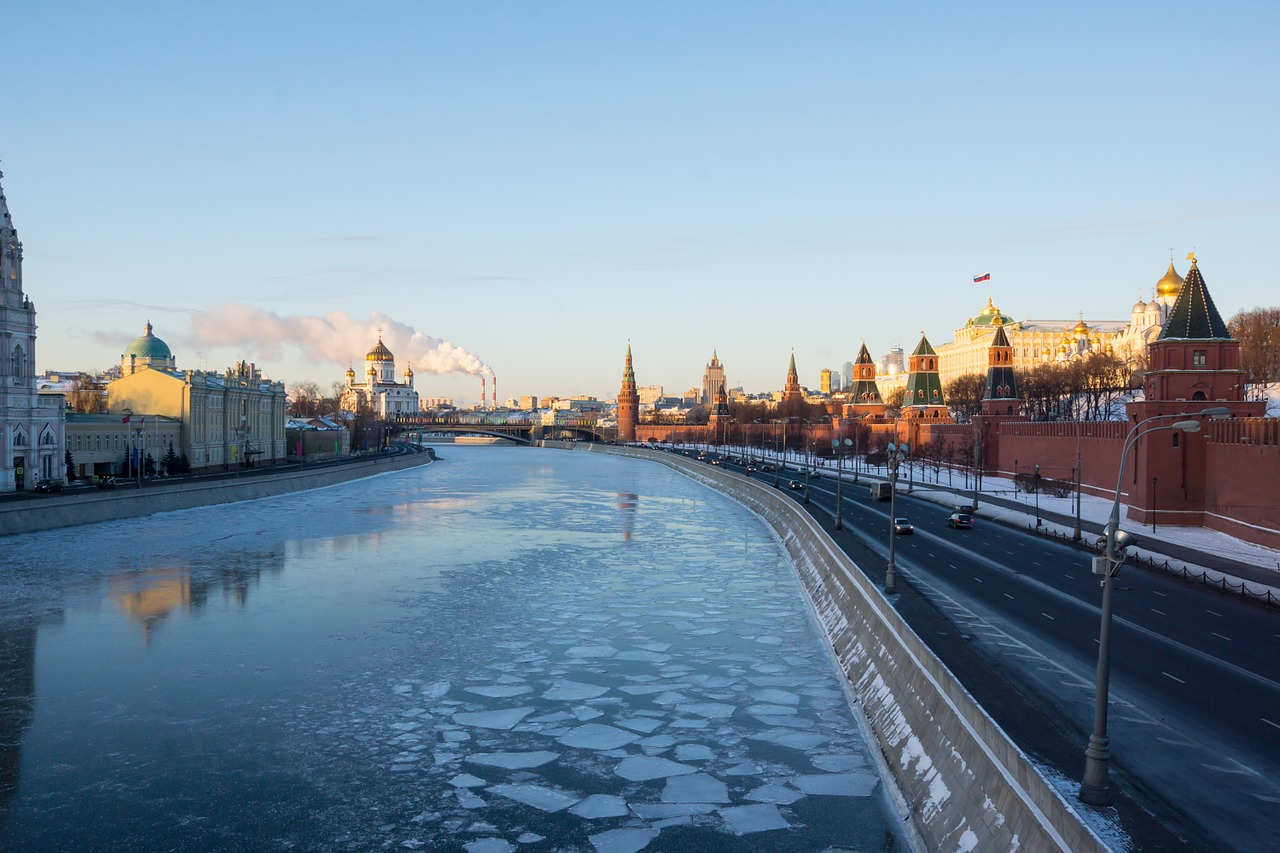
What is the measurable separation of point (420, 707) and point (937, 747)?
956 cm

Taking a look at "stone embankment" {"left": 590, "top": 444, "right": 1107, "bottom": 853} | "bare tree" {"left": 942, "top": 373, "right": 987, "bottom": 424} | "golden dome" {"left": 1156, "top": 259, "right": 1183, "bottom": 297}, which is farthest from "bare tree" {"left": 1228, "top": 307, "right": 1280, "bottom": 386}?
"stone embankment" {"left": 590, "top": 444, "right": 1107, "bottom": 853}

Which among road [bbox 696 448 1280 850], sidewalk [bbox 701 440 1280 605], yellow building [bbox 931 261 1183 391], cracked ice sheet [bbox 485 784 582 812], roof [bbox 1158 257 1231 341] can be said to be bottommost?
cracked ice sheet [bbox 485 784 582 812]

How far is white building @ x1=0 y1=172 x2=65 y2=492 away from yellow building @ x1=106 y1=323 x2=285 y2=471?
11.5 meters

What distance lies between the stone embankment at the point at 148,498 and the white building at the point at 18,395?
3.32 metres

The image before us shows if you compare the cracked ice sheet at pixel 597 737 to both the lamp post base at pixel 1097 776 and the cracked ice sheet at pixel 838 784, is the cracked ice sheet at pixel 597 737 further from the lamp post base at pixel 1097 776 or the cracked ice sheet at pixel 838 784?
the lamp post base at pixel 1097 776

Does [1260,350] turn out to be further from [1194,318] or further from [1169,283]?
[1194,318]

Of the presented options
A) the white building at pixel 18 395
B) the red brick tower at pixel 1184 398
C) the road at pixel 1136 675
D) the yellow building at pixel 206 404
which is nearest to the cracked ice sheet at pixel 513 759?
the road at pixel 1136 675

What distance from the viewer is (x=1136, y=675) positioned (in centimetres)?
1789

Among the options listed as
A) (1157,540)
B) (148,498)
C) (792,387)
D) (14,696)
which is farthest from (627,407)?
(14,696)

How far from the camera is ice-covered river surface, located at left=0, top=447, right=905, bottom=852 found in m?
13.4

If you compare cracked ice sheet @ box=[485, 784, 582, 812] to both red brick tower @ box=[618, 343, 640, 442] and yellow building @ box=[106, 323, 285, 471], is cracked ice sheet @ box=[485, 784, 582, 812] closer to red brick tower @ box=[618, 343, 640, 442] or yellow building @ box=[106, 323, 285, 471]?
yellow building @ box=[106, 323, 285, 471]

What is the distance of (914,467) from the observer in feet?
282

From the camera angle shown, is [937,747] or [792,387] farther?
[792,387]

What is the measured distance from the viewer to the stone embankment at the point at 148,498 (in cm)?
4253
